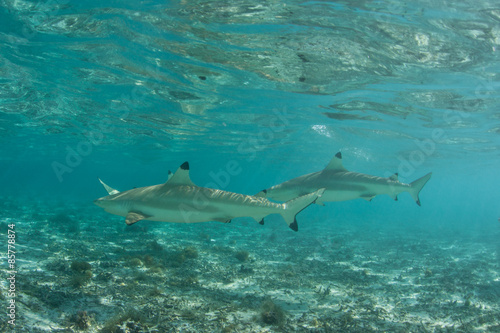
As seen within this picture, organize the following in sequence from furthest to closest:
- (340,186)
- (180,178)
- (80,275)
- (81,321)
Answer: (340,186) → (80,275) → (180,178) → (81,321)

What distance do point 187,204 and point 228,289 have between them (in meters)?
3.43

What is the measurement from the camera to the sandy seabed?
5348 millimetres

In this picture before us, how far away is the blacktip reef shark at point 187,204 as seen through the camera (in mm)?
5766

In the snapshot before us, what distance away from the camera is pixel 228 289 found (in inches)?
305

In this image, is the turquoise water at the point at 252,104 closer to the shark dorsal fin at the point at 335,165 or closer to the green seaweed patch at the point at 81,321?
the green seaweed patch at the point at 81,321

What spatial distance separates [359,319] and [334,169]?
5116 millimetres

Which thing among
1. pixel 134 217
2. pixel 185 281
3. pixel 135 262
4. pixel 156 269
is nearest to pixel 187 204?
pixel 134 217

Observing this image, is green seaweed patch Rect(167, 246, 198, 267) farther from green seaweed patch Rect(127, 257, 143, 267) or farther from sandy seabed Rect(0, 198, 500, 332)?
green seaweed patch Rect(127, 257, 143, 267)

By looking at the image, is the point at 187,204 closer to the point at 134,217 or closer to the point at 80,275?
the point at 134,217

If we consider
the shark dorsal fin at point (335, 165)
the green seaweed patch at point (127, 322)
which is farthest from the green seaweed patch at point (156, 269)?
the shark dorsal fin at point (335, 165)

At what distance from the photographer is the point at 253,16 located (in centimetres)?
950

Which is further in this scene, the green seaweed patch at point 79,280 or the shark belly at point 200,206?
the green seaweed patch at point 79,280

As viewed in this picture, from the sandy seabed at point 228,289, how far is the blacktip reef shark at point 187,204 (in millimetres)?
1997

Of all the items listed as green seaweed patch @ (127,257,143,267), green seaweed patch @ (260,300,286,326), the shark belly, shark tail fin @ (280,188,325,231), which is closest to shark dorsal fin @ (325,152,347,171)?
shark tail fin @ (280,188,325,231)
